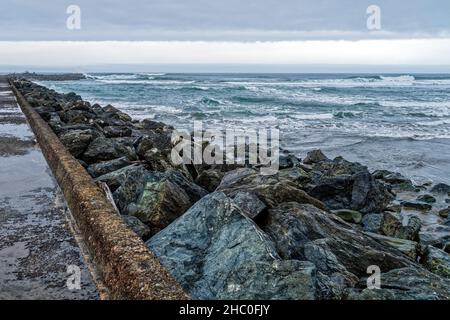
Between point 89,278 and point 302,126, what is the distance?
1917 cm

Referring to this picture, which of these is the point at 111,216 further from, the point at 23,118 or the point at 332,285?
the point at 23,118

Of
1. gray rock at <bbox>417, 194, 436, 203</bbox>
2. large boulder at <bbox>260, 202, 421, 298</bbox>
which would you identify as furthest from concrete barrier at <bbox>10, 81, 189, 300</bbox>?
gray rock at <bbox>417, 194, 436, 203</bbox>

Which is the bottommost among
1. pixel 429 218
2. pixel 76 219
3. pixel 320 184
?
pixel 429 218

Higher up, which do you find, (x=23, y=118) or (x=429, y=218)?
(x=23, y=118)

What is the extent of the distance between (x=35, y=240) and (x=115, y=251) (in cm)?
82

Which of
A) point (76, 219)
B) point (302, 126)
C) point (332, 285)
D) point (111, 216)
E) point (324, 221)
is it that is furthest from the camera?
point (302, 126)

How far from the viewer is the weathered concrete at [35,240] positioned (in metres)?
2.47

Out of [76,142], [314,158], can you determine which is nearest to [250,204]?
[76,142]

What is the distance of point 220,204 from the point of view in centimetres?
372

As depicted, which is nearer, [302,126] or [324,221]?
[324,221]

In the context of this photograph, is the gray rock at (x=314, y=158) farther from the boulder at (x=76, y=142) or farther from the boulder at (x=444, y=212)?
the boulder at (x=76, y=142)

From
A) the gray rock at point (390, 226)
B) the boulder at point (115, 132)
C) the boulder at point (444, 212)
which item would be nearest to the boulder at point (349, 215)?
the gray rock at point (390, 226)

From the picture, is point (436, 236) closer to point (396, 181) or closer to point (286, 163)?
point (396, 181)

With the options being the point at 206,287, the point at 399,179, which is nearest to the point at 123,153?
the point at 206,287
